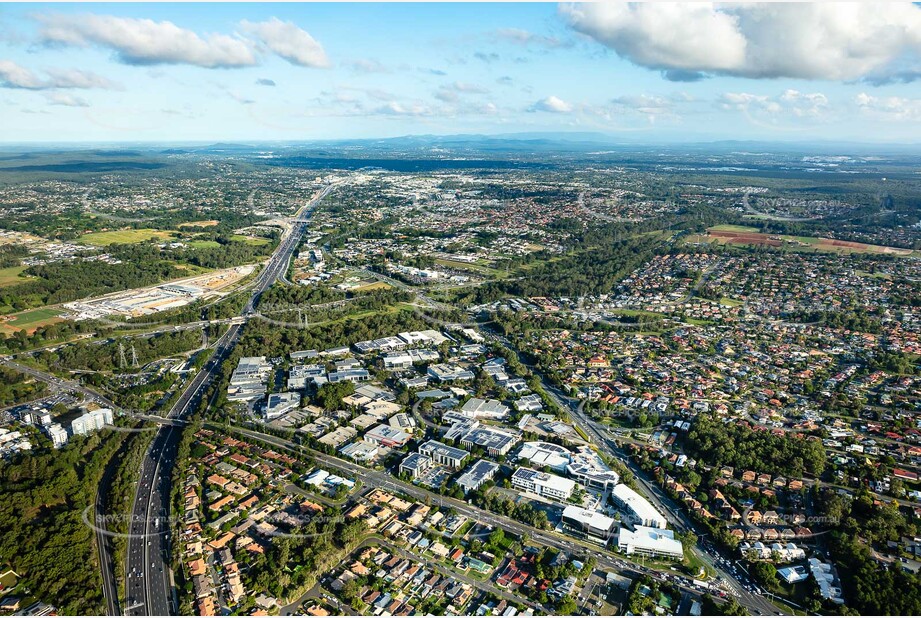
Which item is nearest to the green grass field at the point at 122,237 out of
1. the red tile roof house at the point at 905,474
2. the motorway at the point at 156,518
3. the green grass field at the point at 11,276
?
the green grass field at the point at 11,276

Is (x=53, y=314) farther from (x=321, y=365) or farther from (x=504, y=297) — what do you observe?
(x=504, y=297)

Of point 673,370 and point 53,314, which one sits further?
point 53,314

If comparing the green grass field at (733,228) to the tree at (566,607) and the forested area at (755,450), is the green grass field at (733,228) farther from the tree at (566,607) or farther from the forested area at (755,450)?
the tree at (566,607)

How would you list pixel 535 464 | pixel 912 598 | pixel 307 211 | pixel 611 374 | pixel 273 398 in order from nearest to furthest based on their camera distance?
pixel 912 598 → pixel 535 464 → pixel 273 398 → pixel 611 374 → pixel 307 211

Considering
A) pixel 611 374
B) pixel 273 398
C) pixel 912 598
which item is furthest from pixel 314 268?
pixel 912 598

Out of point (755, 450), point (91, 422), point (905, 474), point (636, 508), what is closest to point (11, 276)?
point (91, 422)
